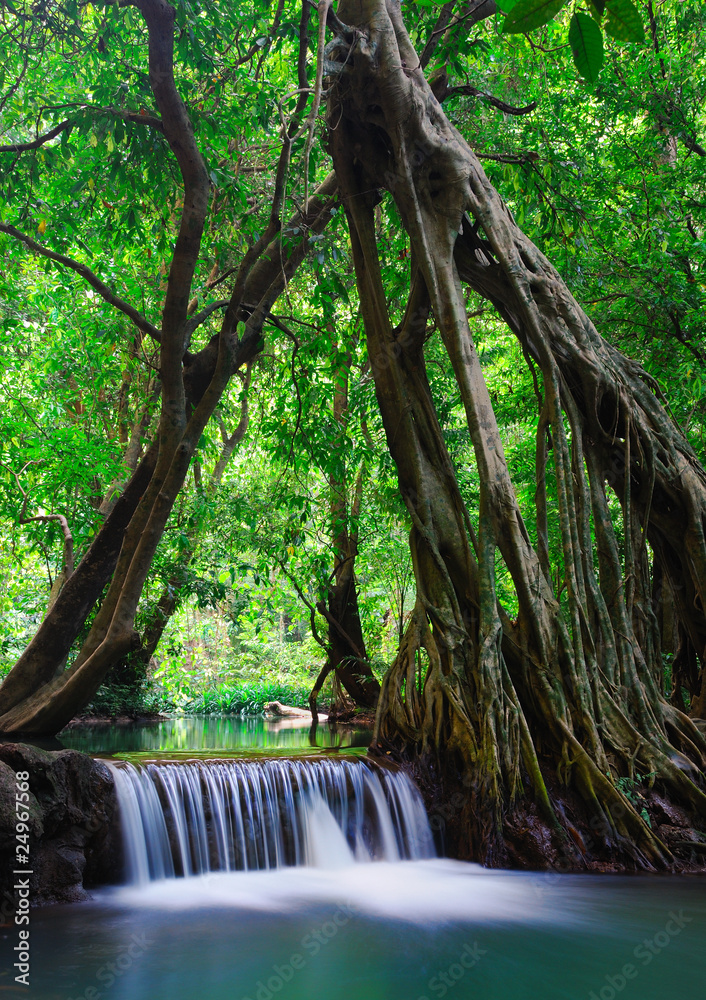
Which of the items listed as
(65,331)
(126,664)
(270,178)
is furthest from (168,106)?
(126,664)

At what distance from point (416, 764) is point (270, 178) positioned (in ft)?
20.4

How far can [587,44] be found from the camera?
1.05 metres

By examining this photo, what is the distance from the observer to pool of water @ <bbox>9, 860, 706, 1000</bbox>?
9.41 feet

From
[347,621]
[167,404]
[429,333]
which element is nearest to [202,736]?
[347,621]

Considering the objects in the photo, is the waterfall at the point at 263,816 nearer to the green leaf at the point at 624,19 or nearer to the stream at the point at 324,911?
the stream at the point at 324,911

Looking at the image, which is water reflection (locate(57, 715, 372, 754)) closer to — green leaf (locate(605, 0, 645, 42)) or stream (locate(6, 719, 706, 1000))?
stream (locate(6, 719, 706, 1000))

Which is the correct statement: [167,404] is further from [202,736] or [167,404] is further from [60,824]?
[202,736]

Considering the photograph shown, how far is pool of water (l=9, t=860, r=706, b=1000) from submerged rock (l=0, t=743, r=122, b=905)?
154 mm

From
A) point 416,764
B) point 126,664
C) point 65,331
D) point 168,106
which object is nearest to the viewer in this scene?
point 168,106

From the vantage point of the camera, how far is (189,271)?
5.17 meters

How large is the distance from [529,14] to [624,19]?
0.14 meters

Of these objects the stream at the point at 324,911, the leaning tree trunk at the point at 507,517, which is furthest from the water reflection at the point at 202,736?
the leaning tree trunk at the point at 507,517

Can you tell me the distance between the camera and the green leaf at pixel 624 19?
103 cm

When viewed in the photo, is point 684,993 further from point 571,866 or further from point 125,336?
point 125,336
